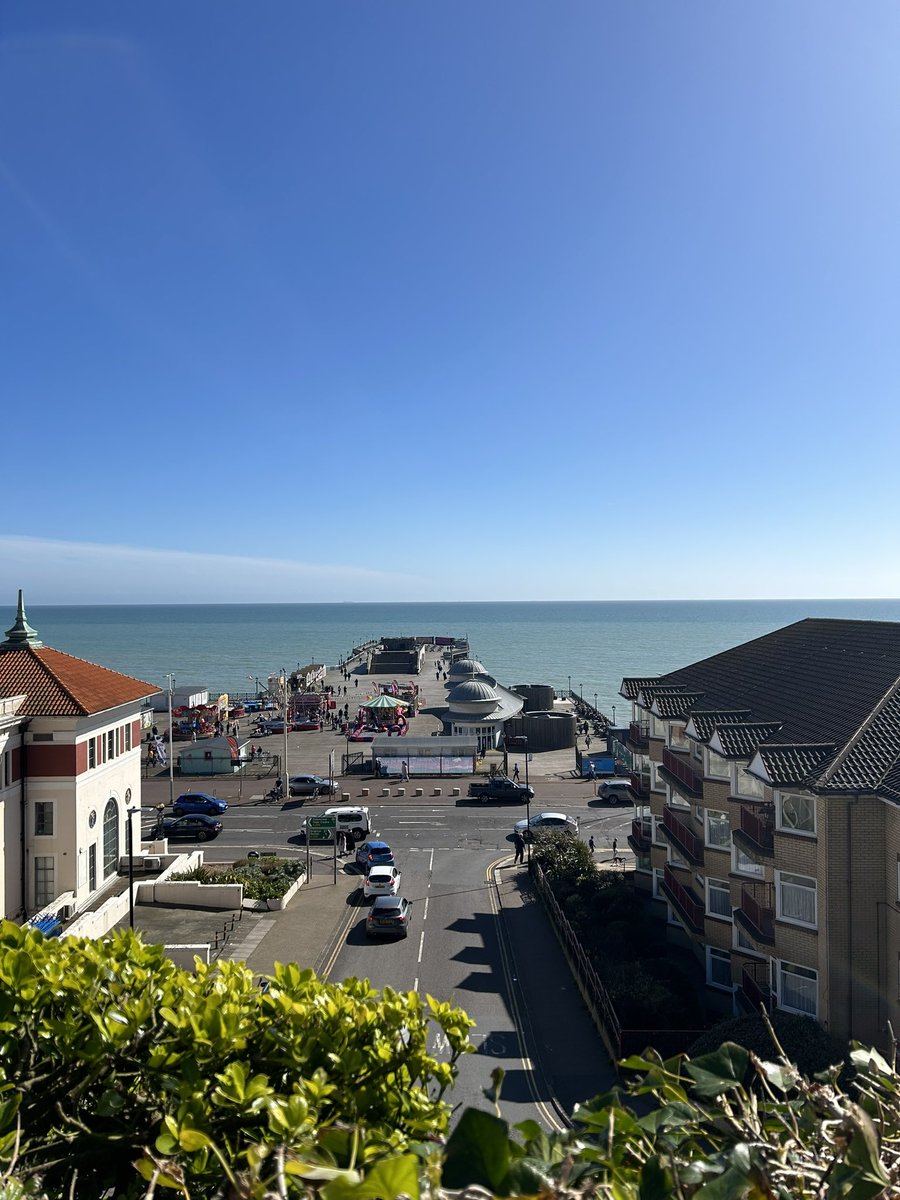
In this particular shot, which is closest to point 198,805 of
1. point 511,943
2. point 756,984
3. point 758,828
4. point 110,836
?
point 110,836

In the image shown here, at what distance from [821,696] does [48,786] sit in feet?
87.8

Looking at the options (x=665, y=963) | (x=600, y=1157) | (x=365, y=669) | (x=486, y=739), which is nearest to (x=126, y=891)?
(x=665, y=963)

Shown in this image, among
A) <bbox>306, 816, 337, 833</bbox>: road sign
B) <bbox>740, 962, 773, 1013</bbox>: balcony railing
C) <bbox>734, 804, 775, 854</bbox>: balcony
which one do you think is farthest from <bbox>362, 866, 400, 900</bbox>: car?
<bbox>734, 804, 775, 854</bbox>: balcony

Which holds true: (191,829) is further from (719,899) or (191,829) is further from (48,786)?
(719,899)

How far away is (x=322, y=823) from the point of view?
121ft

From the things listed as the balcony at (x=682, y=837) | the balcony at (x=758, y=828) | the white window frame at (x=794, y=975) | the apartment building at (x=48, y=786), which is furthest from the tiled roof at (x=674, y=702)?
the apartment building at (x=48, y=786)

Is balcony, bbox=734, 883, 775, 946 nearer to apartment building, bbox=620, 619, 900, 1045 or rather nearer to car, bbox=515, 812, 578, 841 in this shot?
apartment building, bbox=620, 619, 900, 1045

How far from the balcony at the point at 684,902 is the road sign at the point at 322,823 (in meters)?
Result: 15.3

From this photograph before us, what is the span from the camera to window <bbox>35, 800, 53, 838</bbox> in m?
28.0

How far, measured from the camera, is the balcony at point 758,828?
69.5ft

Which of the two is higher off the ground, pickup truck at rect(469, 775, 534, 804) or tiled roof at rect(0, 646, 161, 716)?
tiled roof at rect(0, 646, 161, 716)

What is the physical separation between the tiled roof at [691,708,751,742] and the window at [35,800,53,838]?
74.7 feet

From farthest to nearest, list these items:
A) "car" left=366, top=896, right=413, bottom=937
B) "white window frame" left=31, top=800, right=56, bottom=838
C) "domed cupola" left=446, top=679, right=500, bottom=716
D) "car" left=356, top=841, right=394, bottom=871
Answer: "domed cupola" left=446, top=679, right=500, bottom=716
"car" left=356, top=841, right=394, bottom=871
"car" left=366, top=896, right=413, bottom=937
"white window frame" left=31, top=800, right=56, bottom=838

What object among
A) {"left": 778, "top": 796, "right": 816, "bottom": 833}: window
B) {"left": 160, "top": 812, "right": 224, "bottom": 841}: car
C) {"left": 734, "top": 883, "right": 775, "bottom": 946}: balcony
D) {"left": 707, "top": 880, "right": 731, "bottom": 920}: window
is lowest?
{"left": 160, "top": 812, "right": 224, "bottom": 841}: car
